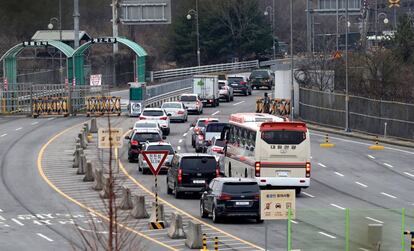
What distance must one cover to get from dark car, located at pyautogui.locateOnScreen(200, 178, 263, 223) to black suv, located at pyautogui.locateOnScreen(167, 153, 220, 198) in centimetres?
613

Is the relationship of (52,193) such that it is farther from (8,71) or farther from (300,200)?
(8,71)

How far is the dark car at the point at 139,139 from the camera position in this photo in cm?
5694

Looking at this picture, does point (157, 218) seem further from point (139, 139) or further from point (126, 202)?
point (139, 139)

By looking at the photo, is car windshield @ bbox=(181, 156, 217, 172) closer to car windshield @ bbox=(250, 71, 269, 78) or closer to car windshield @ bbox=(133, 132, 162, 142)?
car windshield @ bbox=(133, 132, 162, 142)

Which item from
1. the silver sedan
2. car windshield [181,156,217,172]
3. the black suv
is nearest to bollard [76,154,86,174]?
the black suv

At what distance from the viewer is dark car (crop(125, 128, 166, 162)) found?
187 ft

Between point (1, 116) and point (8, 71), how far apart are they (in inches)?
250

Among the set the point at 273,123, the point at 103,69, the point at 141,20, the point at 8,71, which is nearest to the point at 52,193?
the point at 273,123

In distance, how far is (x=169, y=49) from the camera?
138 metres

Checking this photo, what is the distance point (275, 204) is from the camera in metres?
27.7

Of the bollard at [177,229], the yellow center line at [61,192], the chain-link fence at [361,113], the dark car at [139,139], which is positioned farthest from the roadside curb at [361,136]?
the bollard at [177,229]

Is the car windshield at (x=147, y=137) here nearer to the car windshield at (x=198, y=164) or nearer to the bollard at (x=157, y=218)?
the car windshield at (x=198, y=164)

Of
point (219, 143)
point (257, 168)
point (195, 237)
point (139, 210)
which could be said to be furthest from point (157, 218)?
point (219, 143)

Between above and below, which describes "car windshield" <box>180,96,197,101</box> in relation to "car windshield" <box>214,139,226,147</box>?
above
